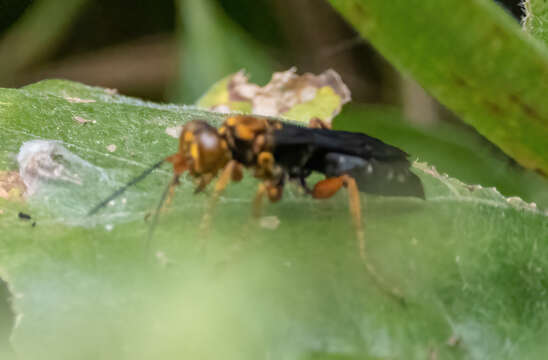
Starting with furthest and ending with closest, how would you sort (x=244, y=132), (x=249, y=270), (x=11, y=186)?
(x=244, y=132) → (x=11, y=186) → (x=249, y=270)

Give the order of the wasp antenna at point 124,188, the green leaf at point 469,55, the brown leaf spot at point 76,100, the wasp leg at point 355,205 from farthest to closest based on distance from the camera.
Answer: the brown leaf spot at point 76,100 → the wasp antenna at point 124,188 → the wasp leg at point 355,205 → the green leaf at point 469,55

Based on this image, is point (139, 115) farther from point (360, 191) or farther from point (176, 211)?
point (360, 191)

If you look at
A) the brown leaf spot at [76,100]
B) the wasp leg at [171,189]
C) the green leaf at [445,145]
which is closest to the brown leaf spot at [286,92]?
the green leaf at [445,145]

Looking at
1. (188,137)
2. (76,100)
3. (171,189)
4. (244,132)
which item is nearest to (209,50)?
(76,100)

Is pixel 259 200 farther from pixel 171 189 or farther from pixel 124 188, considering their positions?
pixel 124 188

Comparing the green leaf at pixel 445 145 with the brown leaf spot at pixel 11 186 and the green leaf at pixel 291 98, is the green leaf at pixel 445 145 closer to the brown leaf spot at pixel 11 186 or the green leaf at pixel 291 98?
the green leaf at pixel 291 98

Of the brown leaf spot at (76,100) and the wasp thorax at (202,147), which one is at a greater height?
the wasp thorax at (202,147)
